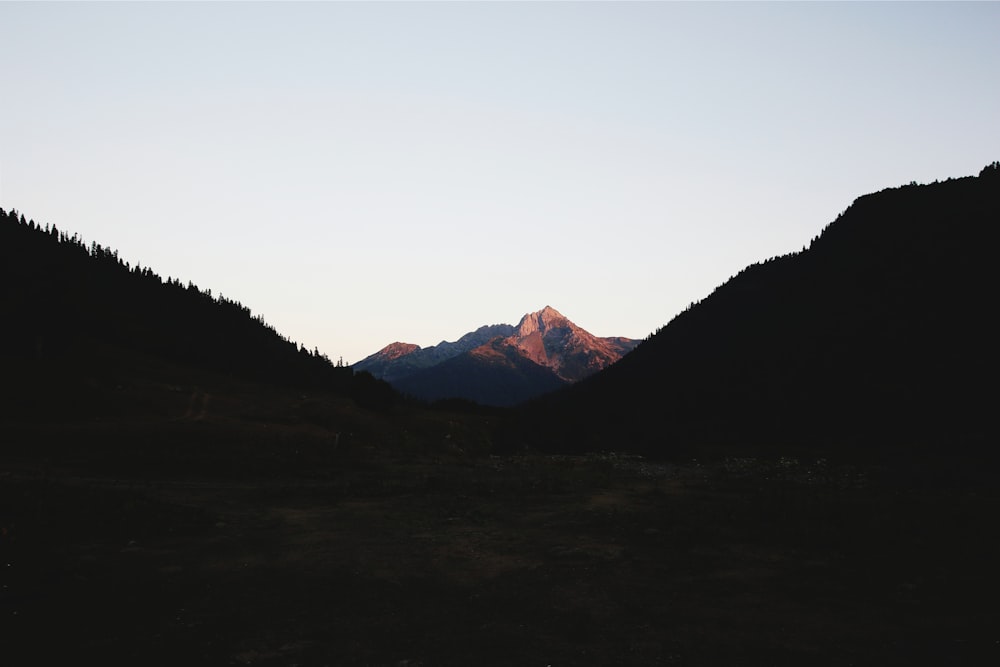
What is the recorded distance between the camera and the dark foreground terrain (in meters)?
12.3

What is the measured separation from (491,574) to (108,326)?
398 feet

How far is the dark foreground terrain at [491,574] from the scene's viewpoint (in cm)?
1232

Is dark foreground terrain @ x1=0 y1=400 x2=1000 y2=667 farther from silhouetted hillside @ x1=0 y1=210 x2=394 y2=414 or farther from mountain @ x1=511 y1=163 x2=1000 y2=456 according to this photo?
mountain @ x1=511 y1=163 x2=1000 y2=456

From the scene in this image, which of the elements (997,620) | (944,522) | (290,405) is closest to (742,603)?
(997,620)

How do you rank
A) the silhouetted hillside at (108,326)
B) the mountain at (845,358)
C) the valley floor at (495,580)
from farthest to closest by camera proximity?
the mountain at (845,358)
the silhouetted hillside at (108,326)
the valley floor at (495,580)

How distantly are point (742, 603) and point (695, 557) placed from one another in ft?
15.2

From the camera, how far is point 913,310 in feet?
409

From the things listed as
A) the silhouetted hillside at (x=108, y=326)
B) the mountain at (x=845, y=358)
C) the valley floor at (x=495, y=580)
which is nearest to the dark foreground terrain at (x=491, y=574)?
the valley floor at (x=495, y=580)

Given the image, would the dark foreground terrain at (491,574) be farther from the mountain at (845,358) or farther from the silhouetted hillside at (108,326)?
the mountain at (845,358)

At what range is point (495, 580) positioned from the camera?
1730 cm

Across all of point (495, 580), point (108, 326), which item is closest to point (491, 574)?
point (495, 580)

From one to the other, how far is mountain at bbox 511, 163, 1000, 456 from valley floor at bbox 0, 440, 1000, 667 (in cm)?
5390

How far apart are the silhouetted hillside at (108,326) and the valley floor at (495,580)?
45.3m

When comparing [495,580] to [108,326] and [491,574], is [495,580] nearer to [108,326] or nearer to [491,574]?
[491,574]
